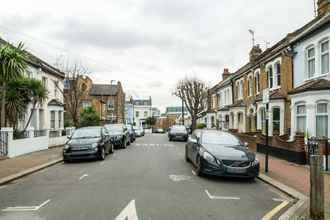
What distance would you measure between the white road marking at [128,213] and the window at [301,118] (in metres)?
12.7

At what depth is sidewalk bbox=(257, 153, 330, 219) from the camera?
964cm

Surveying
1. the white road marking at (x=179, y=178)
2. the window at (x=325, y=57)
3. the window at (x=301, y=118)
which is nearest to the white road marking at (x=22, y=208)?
the white road marking at (x=179, y=178)

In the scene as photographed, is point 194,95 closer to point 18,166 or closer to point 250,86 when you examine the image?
point 250,86

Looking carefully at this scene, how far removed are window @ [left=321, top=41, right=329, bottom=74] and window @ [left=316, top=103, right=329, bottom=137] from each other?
1762mm

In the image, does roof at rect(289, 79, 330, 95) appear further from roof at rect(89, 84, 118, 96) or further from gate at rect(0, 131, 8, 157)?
roof at rect(89, 84, 118, 96)

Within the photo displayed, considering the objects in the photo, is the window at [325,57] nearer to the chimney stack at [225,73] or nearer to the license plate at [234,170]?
the license plate at [234,170]

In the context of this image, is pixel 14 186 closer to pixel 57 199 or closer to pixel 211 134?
pixel 57 199

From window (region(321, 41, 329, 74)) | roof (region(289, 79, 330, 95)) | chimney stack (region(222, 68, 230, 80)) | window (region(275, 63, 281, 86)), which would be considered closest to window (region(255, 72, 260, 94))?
window (region(275, 63, 281, 86))

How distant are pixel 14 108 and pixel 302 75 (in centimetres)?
1607

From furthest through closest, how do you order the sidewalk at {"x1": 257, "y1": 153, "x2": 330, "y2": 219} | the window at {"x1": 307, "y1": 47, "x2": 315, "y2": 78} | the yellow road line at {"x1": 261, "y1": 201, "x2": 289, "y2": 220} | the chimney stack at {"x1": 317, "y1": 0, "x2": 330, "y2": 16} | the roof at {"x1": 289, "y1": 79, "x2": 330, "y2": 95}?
1. the chimney stack at {"x1": 317, "y1": 0, "x2": 330, "y2": 16}
2. the window at {"x1": 307, "y1": 47, "x2": 315, "y2": 78}
3. the roof at {"x1": 289, "y1": 79, "x2": 330, "y2": 95}
4. the sidewalk at {"x1": 257, "y1": 153, "x2": 330, "y2": 219}
5. the yellow road line at {"x1": 261, "y1": 201, "x2": 289, "y2": 220}

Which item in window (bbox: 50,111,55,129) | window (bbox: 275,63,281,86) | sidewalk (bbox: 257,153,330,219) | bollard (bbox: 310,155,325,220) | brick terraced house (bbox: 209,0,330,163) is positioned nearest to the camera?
bollard (bbox: 310,155,325,220)

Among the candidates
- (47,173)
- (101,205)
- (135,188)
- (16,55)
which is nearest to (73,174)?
(47,173)

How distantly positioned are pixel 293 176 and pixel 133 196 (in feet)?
20.0

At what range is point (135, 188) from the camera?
31.4ft
